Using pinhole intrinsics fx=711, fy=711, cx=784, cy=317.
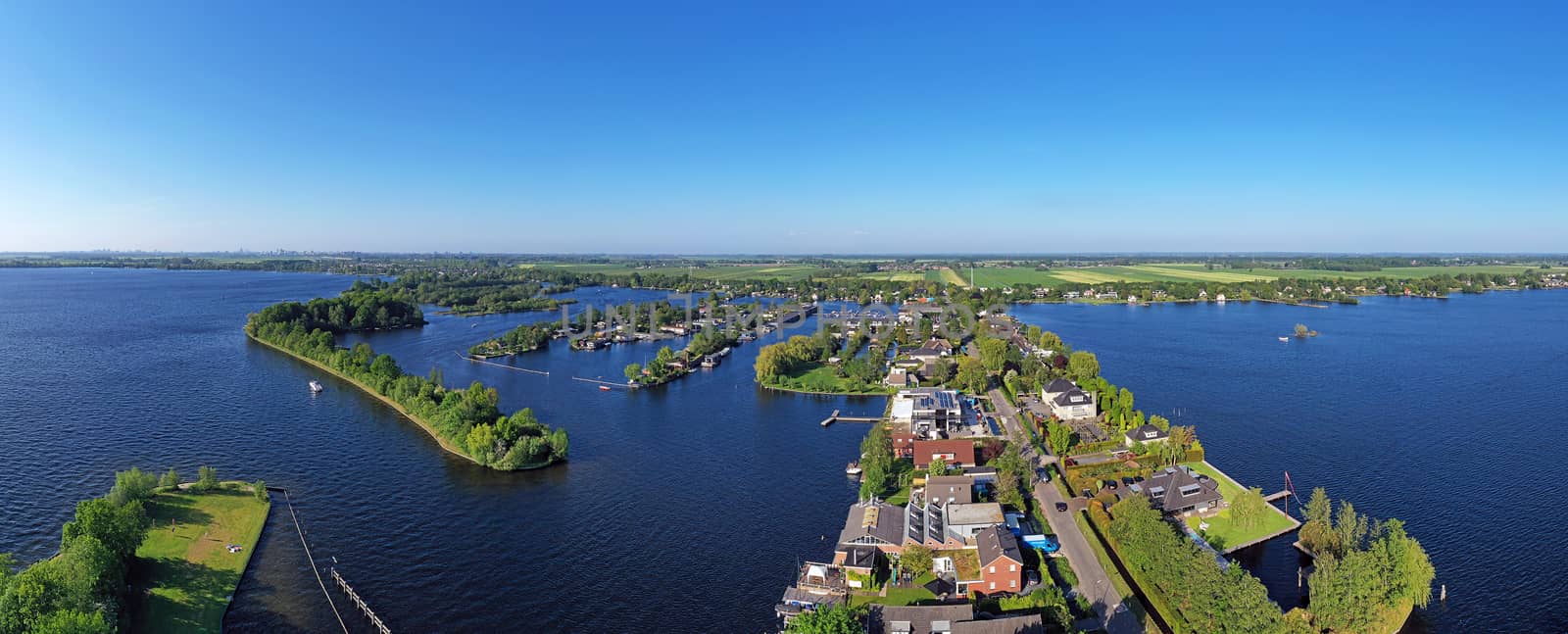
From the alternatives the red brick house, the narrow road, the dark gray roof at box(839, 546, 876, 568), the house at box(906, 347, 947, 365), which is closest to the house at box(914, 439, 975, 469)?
the red brick house

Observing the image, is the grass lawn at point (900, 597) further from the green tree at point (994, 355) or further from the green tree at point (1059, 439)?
the green tree at point (994, 355)

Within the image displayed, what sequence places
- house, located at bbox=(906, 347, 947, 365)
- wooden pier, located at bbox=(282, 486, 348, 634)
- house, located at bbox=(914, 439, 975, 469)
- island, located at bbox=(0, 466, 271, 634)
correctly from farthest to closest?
house, located at bbox=(906, 347, 947, 365) → house, located at bbox=(914, 439, 975, 469) → wooden pier, located at bbox=(282, 486, 348, 634) → island, located at bbox=(0, 466, 271, 634)

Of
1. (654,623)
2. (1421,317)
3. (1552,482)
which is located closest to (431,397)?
(654,623)

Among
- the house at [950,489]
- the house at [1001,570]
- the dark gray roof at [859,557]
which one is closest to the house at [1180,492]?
the house at [950,489]

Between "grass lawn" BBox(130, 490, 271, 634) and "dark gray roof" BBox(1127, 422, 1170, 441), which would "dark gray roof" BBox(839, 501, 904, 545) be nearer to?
"dark gray roof" BBox(1127, 422, 1170, 441)

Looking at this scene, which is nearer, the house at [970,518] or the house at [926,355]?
the house at [970,518]

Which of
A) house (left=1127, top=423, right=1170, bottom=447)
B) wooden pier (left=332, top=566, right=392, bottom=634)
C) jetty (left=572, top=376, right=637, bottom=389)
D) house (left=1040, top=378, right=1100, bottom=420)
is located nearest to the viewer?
wooden pier (left=332, top=566, right=392, bottom=634)
